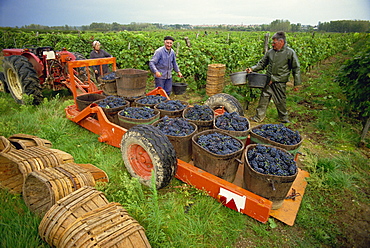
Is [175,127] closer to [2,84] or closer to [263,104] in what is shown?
[263,104]

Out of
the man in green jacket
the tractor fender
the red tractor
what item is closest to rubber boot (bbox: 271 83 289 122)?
the man in green jacket

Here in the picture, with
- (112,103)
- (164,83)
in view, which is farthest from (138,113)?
(164,83)

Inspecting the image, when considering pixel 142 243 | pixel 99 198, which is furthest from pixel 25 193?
pixel 142 243

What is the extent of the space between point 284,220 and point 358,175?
2193mm

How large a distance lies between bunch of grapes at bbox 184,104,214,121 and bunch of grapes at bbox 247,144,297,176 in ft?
3.57

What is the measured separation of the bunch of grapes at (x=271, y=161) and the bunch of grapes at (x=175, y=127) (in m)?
1.00

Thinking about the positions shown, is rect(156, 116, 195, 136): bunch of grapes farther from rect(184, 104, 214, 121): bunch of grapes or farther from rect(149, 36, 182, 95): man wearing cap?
rect(149, 36, 182, 95): man wearing cap

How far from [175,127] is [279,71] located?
12.0 ft

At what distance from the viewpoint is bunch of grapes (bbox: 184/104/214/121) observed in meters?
3.99

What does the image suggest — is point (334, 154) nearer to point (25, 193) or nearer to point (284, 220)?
point (284, 220)

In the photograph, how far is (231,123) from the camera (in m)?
3.70

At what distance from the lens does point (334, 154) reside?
15.6 ft

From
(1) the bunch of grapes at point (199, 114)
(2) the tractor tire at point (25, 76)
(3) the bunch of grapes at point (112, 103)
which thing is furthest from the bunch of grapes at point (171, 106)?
(2) the tractor tire at point (25, 76)

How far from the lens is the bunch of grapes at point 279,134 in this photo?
11.0 feet
